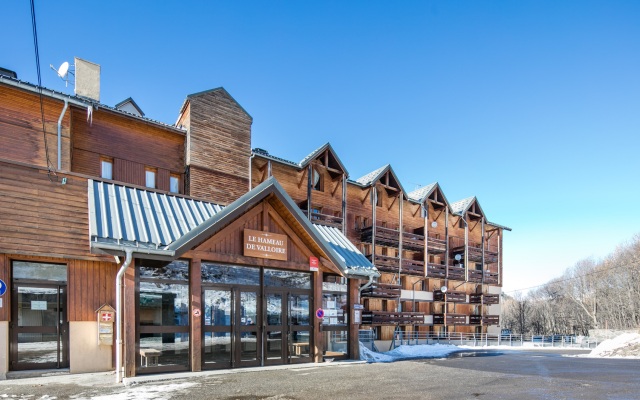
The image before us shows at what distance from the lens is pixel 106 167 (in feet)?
59.3

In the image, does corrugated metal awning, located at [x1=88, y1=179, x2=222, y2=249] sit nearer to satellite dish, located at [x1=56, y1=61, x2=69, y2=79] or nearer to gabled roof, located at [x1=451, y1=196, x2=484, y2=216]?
satellite dish, located at [x1=56, y1=61, x2=69, y2=79]

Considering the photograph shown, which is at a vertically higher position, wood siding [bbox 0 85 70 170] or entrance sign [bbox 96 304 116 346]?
wood siding [bbox 0 85 70 170]

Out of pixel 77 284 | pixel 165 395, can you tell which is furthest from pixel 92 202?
pixel 165 395

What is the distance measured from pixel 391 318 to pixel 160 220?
20.5 m

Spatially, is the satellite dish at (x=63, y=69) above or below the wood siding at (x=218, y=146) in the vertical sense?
above

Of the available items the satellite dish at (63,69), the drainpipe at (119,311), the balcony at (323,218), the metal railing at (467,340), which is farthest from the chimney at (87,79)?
the metal railing at (467,340)

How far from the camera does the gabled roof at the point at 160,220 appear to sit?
1114cm

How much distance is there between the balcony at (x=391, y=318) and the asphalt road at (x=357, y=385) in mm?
15346

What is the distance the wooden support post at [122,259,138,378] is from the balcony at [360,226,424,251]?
1917 cm

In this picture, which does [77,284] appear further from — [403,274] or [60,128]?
[403,274]

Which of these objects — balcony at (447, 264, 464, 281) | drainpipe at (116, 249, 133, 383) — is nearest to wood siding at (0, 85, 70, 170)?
drainpipe at (116, 249, 133, 383)

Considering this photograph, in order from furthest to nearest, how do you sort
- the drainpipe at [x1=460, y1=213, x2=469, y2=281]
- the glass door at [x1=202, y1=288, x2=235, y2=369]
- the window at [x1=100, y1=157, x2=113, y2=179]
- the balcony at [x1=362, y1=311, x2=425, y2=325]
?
the drainpipe at [x1=460, y1=213, x2=469, y2=281] < the balcony at [x1=362, y1=311, x2=425, y2=325] < the window at [x1=100, y1=157, x2=113, y2=179] < the glass door at [x1=202, y1=288, x2=235, y2=369]

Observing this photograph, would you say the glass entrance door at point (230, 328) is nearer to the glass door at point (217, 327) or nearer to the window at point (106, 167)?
the glass door at point (217, 327)

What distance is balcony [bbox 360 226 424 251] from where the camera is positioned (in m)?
29.1
